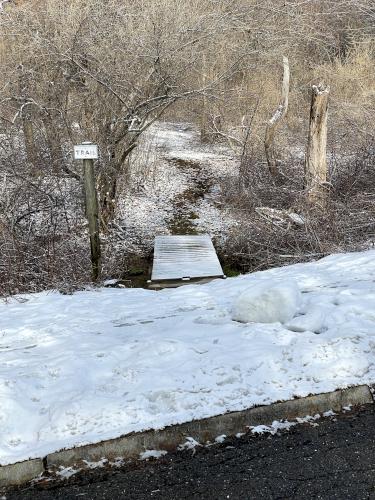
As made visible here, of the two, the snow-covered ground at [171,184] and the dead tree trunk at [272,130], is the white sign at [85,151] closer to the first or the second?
the snow-covered ground at [171,184]

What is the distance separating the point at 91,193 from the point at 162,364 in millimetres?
3963

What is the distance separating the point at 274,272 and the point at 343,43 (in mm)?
15279

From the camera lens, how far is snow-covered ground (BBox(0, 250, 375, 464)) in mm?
2658

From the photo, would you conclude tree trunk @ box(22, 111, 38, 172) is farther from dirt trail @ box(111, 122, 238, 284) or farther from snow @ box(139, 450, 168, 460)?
snow @ box(139, 450, 168, 460)

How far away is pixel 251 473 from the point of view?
2.34 metres

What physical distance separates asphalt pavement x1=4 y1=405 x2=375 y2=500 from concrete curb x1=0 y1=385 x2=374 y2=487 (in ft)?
0.25

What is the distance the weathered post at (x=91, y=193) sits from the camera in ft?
20.6

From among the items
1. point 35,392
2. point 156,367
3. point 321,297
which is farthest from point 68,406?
point 321,297

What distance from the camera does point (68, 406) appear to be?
2721mm

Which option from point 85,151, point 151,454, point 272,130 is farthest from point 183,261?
point 272,130

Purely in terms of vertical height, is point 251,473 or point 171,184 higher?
point 251,473

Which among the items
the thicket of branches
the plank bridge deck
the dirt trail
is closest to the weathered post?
the thicket of branches

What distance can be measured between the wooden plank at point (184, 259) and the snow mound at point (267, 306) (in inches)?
121

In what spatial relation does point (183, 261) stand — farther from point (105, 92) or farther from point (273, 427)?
point (273, 427)
